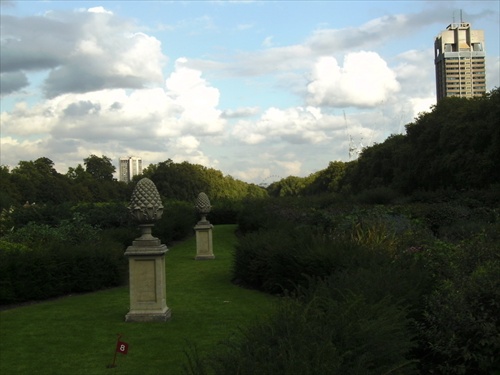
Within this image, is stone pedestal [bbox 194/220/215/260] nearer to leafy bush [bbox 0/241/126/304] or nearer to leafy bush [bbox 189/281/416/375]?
leafy bush [bbox 0/241/126/304]

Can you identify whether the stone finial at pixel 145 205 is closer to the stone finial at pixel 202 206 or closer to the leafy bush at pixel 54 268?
the leafy bush at pixel 54 268

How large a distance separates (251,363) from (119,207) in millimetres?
21980

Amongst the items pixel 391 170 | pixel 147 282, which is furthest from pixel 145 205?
pixel 391 170

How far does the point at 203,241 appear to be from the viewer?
18.0 m

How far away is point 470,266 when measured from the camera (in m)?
7.43

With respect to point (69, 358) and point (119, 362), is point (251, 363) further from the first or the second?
point (69, 358)

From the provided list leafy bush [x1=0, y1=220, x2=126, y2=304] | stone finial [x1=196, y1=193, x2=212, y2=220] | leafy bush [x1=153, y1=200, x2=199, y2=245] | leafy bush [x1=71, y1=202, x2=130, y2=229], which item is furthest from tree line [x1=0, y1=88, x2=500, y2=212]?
leafy bush [x1=0, y1=220, x2=126, y2=304]

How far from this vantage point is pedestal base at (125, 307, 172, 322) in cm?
889

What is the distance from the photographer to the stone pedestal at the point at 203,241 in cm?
1786

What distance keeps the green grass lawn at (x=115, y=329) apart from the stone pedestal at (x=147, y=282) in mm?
212

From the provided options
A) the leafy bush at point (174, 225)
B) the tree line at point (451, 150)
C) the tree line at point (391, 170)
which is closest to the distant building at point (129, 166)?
the tree line at point (391, 170)

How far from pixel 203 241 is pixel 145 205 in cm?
914

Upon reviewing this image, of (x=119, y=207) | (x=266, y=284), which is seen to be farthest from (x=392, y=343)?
(x=119, y=207)

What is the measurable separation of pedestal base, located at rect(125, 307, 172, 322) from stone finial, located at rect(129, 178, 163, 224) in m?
1.46
